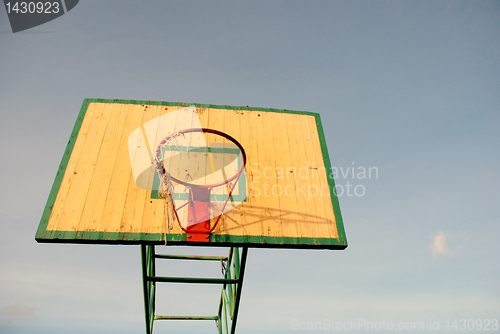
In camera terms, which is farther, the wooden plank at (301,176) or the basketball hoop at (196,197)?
the wooden plank at (301,176)

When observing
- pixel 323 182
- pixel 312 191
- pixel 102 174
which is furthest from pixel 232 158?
pixel 102 174

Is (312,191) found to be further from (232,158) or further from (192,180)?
(192,180)

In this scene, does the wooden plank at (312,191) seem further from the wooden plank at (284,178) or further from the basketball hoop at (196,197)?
the basketball hoop at (196,197)

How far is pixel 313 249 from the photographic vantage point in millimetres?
4289

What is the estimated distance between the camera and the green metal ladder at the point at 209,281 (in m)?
5.02

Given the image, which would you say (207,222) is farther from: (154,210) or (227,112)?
(227,112)

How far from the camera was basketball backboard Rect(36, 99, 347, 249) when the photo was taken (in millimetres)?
4074

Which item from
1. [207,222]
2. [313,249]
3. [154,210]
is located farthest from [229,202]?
[313,249]

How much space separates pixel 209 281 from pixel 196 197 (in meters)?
1.59

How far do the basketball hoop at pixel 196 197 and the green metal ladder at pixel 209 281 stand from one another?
2.91ft

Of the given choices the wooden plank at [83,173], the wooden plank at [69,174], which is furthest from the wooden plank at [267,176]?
the wooden plank at [69,174]

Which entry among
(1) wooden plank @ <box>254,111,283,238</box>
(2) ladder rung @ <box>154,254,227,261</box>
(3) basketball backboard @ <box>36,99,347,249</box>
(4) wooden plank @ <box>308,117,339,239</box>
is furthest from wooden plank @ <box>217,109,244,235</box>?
(2) ladder rung @ <box>154,254,227,261</box>

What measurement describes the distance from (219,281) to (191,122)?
103 inches

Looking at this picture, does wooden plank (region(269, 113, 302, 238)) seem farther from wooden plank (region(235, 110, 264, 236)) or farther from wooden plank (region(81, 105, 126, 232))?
wooden plank (region(81, 105, 126, 232))
